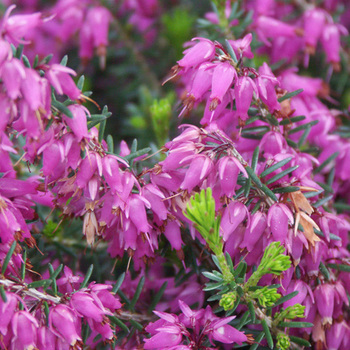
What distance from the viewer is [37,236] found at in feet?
4.93

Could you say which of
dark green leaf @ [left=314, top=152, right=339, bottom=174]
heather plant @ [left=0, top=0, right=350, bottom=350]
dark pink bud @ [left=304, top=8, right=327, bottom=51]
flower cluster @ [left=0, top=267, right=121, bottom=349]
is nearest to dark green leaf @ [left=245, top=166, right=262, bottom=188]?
heather plant @ [left=0, top=0, right=350, bottom=350]

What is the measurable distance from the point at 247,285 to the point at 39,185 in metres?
0.61

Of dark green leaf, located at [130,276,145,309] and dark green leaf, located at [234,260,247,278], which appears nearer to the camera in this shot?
dark green leaf, located at [234,260,247,278]

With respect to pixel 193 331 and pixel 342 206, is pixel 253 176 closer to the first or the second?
pixel 193 331

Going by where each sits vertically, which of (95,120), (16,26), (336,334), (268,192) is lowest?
(336,334)

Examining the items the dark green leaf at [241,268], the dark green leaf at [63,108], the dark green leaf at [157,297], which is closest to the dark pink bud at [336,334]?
the dark green leaf at [241,268]

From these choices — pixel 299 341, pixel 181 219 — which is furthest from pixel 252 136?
pixel 299 341

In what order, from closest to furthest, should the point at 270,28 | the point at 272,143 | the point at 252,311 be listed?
the point at 252,311 < the point at 272,143 < the point at 270,28

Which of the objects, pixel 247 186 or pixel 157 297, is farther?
pixel 157 297

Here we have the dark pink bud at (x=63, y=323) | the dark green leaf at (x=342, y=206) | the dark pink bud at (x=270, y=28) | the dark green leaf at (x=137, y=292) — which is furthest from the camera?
the dark pink bud at (x=270, y=28)

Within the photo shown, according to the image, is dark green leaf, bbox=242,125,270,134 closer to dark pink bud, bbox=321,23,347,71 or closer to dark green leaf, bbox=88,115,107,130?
dark green leaf, bbox=88,115,107,130

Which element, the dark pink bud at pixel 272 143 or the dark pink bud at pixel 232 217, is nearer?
the dark pink bud at pixel 232 217

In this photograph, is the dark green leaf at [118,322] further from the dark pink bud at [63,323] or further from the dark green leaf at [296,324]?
the dark green leaf at [296,324]

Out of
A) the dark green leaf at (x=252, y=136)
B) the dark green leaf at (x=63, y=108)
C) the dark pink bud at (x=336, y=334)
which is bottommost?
the dark pink bud at (x=336, y=334)
